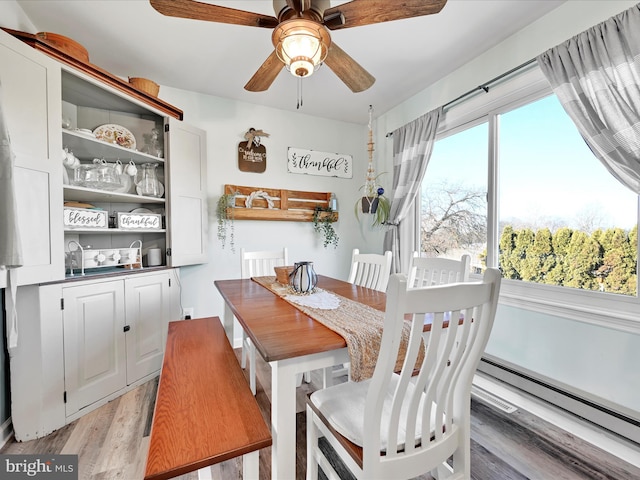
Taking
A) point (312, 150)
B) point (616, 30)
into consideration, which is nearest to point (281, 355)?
point (616, 30)

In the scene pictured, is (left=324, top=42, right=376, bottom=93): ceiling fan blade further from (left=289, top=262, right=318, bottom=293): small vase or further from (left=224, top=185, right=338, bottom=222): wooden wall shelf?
(left=224, top=185, right=338, bottom=222): wooden wall shelf

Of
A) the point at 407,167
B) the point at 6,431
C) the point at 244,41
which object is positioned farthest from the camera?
the point at 407,167

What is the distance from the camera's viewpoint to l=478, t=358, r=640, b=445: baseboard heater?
1.51 metres

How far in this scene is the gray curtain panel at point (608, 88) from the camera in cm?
140

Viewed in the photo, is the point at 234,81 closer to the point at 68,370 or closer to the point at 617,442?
the point at 68,370

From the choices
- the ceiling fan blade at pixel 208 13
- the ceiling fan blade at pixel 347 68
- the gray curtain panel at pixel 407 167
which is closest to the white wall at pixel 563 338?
the gray curtain panel at pixel 407 167

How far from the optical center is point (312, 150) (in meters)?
3.38

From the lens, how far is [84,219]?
1.93 metres

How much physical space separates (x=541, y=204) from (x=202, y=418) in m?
2.29

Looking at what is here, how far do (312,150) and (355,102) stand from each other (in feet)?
2.26

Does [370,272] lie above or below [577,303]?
above

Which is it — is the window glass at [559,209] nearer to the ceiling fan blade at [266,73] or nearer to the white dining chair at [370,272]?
the white dining chair at [370,272]

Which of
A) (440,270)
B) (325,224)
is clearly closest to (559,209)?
(440,270)

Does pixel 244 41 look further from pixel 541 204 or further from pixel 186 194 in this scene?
pixel 541 204
